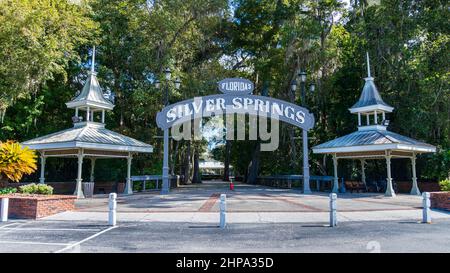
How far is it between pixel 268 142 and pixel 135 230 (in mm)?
29502

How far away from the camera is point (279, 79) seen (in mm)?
34250

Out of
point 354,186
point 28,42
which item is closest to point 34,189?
point 28,42

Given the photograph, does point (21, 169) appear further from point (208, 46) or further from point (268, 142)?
point (268, 142)

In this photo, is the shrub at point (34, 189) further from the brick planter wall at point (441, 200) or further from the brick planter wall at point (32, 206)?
the brick planter wall at point (441, 200)

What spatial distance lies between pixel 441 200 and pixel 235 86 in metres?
12.4

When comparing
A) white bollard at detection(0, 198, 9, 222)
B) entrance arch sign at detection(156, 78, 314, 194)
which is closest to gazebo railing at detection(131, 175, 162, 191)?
entrance arch sign at detection(156, 78, 314, 194)

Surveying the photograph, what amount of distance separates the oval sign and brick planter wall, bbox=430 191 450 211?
11.5m

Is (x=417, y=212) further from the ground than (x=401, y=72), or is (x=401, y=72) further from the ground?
(x=401, y=72)

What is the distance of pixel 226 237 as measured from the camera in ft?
29.0

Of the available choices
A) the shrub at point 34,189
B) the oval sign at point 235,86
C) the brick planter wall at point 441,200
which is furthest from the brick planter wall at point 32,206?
the brick planter wall at point 441,200

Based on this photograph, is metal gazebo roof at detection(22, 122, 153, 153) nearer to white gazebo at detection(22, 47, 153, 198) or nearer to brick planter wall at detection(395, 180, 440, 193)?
white gazebo at detection(22, 47, 153, 198)

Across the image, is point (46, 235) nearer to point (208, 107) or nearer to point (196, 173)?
point (208, 107)
